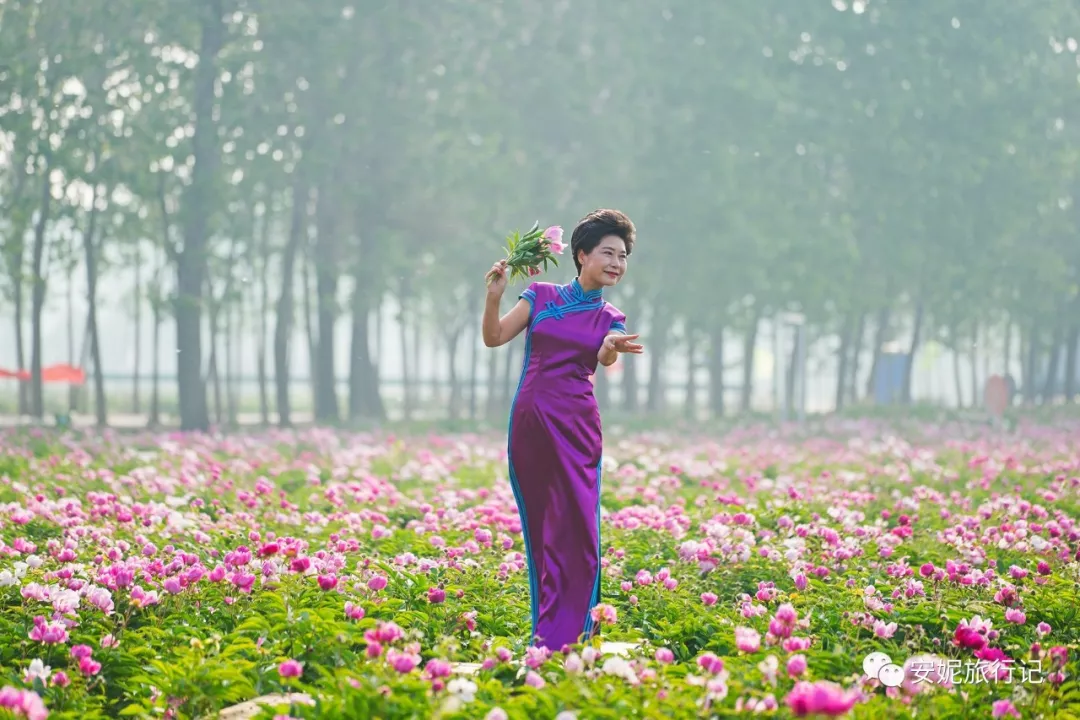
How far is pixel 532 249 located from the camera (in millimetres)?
6164

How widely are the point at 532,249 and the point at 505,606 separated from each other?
1908 millimetres

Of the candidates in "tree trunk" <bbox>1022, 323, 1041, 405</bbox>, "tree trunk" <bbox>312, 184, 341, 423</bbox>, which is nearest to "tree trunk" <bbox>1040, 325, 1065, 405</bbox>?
"tree trunk" <bbox>1022, 323, 1041, 405</bbox>

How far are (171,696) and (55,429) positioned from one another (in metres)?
15.1

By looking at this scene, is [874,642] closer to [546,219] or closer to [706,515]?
[706,515]

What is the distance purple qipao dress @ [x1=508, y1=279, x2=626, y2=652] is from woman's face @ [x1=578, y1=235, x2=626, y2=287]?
0.15 meters

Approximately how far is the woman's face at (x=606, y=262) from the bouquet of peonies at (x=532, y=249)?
6.1 inches

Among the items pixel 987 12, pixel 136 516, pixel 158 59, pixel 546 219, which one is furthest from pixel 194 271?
pixel 987 12

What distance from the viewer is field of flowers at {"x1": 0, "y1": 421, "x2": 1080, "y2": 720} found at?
472 centimetres

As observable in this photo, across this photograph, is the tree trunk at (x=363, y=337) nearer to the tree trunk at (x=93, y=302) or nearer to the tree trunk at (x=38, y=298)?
the tree trunk at (x=93, y=302)

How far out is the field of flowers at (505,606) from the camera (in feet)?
15.5

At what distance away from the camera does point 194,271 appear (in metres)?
22.8

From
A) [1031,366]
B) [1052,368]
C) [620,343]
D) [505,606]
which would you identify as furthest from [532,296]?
[1031,366]
